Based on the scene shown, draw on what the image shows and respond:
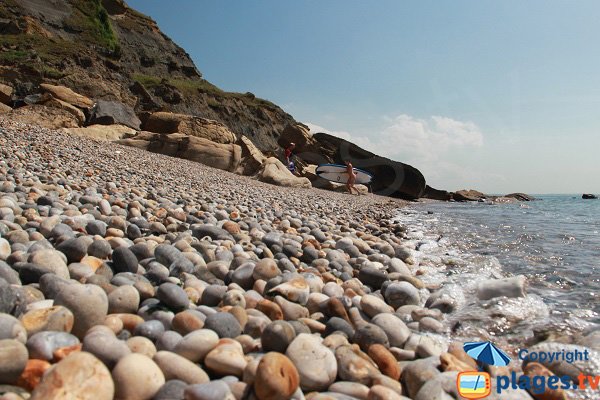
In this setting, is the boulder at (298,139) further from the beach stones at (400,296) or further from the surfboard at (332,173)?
the beach stones at (400,296)

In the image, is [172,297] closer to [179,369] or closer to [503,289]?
[179,369]

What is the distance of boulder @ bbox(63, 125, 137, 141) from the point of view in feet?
38.1

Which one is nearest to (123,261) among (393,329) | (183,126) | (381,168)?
(393,329)

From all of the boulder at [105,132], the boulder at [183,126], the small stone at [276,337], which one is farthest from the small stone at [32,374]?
the boulder at [183,126]

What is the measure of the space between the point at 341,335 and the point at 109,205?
2600 mm

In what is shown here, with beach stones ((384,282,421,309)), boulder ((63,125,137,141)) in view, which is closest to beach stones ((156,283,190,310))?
beach stones ((384,282,421,309))

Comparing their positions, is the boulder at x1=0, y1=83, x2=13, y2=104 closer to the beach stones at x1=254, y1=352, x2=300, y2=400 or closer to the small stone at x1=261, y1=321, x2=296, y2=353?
the small stone at x1=261, y1=321, x2=296, y2=353

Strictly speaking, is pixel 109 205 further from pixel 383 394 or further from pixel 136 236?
pixel 383 394

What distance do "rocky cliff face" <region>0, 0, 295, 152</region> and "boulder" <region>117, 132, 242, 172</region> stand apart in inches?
218

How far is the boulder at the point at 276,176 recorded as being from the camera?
44.1ft

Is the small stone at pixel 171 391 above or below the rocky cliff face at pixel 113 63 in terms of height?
below

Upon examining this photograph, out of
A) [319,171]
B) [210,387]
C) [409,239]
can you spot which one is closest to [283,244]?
[210,387]

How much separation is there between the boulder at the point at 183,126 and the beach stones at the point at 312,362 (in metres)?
14.2

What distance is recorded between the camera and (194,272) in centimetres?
220
